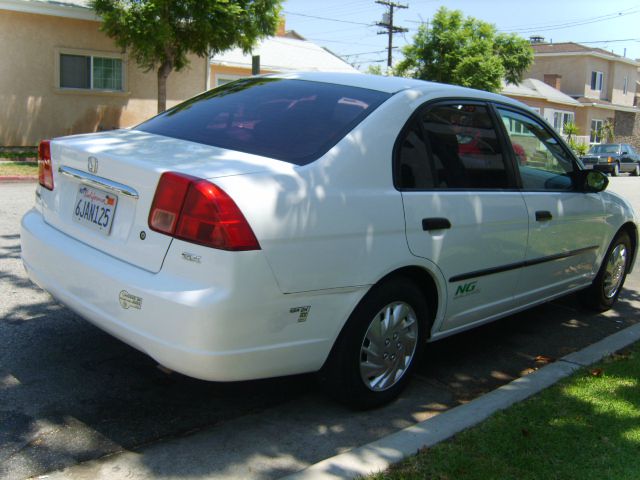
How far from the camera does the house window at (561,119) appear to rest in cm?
4266

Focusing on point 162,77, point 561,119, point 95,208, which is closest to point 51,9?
point 162,77

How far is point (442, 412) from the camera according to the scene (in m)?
3.88

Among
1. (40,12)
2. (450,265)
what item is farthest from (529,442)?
(40,12)

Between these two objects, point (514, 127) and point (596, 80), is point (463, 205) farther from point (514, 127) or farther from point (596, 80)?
point (596, 80)

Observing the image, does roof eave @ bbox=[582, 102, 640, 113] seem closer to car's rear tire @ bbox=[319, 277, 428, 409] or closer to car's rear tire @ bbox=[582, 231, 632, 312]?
car's rear tire @ bbox=[582, 231, 632, 312]

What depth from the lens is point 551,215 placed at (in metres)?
4.82

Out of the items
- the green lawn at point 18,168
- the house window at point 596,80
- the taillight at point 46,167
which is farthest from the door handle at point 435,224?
the house window at point 596,80

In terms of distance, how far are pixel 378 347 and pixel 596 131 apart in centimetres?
4619

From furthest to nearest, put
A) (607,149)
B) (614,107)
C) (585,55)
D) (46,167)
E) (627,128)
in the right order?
(627,128), (585,55), (614,107), (607,149), (46,167)

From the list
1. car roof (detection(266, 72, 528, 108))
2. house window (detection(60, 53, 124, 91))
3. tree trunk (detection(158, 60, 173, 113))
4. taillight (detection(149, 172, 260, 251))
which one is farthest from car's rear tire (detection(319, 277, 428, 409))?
house window (detection(60, 53, 124, 91))

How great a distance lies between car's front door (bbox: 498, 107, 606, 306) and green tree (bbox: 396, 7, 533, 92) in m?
24.9

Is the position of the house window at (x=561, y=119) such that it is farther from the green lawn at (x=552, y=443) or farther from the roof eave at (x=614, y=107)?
the green lawn at (x=552, y=443)

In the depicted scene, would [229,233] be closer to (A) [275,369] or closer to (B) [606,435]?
(A) [275,369]

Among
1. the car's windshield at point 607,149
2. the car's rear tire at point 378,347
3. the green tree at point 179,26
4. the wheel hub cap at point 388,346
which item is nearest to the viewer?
the car's rear tire at point 378,347
